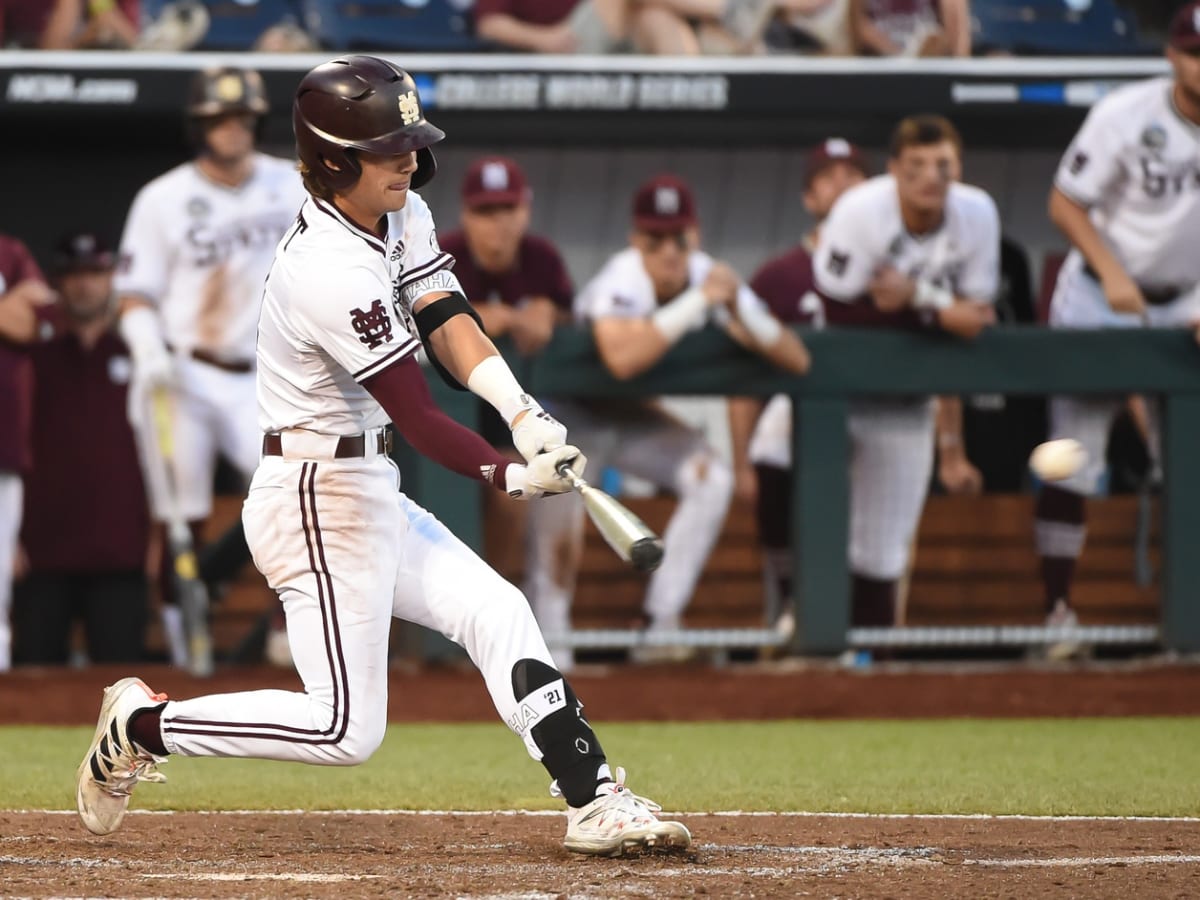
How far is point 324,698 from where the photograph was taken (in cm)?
369

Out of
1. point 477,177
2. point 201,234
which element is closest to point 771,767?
point 477,177

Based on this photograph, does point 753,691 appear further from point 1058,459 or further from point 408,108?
point 408,108

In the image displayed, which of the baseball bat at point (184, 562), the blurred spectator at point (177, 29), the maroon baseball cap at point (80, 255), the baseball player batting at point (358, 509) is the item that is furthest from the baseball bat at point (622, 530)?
the blurred spectator at point (177, 29)

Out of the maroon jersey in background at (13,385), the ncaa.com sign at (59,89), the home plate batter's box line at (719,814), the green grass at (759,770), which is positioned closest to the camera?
the home plate batter's box line at (719,814)

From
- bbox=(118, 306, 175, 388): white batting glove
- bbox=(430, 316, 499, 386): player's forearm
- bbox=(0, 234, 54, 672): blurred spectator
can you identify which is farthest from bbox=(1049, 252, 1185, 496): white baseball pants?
bbox=(0, 234, 54, 672): blurred spectator

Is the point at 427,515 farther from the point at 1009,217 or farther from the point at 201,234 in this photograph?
the point at 1009,217

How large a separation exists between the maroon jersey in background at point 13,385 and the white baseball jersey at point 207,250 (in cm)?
60

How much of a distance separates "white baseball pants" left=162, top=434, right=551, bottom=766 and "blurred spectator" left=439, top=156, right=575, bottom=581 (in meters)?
3.02

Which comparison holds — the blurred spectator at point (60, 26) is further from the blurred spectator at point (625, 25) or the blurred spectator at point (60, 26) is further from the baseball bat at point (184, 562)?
the baseball bat at point (184, 562)

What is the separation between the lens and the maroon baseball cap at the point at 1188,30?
675cm

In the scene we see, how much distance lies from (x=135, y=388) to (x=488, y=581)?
358cm

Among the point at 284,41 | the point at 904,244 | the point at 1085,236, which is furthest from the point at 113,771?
the point at 284,41

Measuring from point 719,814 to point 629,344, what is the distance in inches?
108

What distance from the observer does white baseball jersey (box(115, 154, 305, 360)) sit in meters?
6.95
